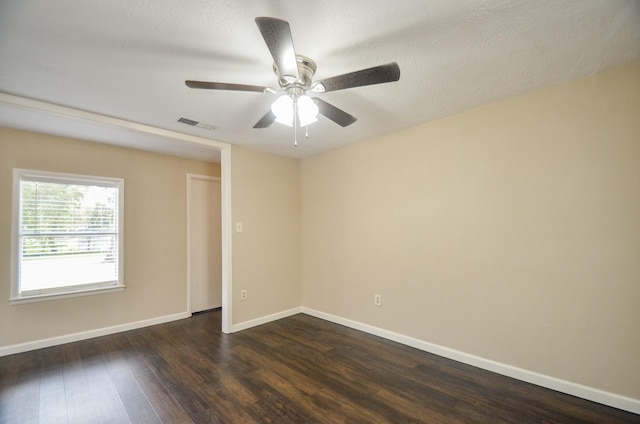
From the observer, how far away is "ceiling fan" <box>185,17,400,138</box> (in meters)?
1.25

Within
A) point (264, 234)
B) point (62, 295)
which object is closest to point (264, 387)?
point (264, 234)

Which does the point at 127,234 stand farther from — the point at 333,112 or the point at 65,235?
the point at 333,112

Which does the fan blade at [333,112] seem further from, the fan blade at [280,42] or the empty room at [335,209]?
A: the fan blade at [280,42]

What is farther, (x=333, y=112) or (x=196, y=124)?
(x=196, y=124)

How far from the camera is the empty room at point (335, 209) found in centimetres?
160

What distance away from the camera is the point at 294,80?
1.66m

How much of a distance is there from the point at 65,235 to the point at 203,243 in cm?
159

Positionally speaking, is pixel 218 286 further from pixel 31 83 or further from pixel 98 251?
pixel 31 83

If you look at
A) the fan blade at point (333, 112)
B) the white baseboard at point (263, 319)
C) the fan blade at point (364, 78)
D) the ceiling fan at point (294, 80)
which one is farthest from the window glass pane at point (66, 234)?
the fan blade at point (364, 78)

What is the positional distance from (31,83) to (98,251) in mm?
2048

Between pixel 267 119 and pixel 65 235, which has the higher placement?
pixel 267 119

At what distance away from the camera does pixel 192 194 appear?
13.8 ft

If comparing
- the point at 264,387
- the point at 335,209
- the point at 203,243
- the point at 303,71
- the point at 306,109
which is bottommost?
the point at 264,387

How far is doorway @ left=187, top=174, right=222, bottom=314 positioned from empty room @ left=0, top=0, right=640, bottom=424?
217mm
